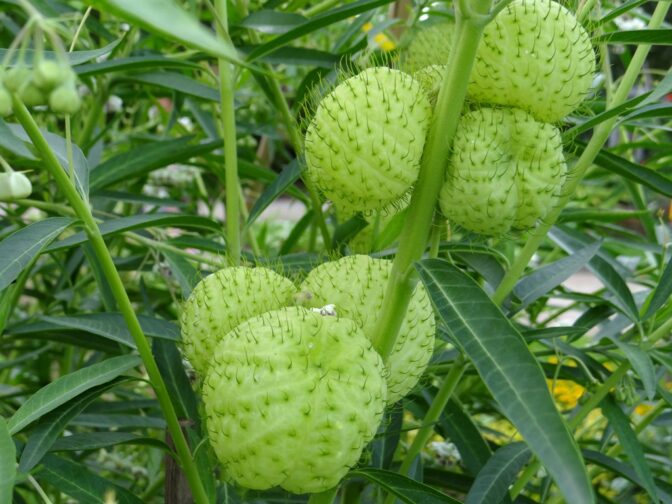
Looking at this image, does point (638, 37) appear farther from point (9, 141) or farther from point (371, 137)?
point (9, 141)

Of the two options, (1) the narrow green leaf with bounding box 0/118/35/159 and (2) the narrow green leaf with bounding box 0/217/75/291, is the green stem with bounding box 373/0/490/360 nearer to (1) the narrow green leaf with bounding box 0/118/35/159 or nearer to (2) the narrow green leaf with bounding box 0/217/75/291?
(2) the narrow green leaf with bounding box 0/217/75/291

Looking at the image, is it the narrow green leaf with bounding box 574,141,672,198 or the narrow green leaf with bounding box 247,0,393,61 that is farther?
the narrow green leaf with bounding box 574,141,672,198

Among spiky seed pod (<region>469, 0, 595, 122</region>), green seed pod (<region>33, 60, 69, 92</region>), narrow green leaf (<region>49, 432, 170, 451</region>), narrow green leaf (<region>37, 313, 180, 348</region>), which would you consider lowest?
narrow green leaf (<region>49, 432, 170, 451</region>)

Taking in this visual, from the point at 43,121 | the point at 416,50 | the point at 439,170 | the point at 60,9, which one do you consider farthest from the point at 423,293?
the point at 43,121

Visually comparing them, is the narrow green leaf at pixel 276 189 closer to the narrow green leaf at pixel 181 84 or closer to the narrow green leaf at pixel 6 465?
the narrow green leaf at pixel 181 84

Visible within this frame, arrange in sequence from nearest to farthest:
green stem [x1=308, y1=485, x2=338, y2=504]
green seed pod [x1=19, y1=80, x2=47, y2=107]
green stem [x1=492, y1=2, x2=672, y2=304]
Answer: green seed pod [x1=19, y1=80, x2=47, y2=107]
green stem [x1=308, y1=485, x2=338, y2=504]
green stem [x1=492, y1=2, x2=672, y2=304]

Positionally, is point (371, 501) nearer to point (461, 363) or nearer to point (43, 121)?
point (461, 363)

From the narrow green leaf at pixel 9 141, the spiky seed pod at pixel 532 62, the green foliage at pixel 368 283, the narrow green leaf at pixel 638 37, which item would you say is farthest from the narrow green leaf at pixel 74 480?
the narrow green leaf at pixel 638 37

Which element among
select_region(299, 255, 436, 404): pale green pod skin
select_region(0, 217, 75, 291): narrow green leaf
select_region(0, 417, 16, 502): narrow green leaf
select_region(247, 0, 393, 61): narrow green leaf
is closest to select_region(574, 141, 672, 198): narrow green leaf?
select_region(247, 0, 393, 61): narrow green leaf
